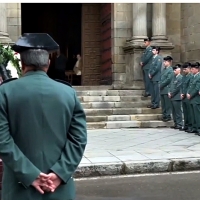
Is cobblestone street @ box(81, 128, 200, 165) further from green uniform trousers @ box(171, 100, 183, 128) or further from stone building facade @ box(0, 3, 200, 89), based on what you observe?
stone building facade @ box(0, 3, 200, 89)

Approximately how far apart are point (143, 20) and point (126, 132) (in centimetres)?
499

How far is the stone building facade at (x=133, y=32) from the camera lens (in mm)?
14984

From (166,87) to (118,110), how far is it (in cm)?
155

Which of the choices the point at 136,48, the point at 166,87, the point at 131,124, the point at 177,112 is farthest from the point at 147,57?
the point at 131,124

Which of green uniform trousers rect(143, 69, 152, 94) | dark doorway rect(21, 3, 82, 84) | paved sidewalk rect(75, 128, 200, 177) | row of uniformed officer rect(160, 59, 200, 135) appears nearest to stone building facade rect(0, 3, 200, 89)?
green uniform trousers rect(143, 69, 152, 94)

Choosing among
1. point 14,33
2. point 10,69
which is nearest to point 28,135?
point 10,69

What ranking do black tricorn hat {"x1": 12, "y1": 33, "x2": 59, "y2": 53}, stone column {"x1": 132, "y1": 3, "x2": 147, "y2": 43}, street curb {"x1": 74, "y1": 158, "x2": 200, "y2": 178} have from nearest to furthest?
black tricorn hat {"x1": 12, "y1": 33, "x2": 59, "y2": 53}, street curb {"x1": 74, "y1": 158, "x2": 200, "y2": 178}, stone column {"x1": 132, "y1": 3, "x2": 147, "y2": 43}

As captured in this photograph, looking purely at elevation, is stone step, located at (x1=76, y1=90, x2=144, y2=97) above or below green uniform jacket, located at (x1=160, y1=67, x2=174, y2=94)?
below

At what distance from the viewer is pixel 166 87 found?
1290 centimetres

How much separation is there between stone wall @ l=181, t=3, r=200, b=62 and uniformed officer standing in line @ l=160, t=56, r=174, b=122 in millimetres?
3337

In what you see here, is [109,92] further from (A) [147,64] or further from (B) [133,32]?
(B) [133,32]

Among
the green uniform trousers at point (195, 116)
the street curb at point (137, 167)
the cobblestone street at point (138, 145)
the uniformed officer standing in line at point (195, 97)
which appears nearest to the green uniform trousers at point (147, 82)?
the cobblestone street at point (138, 145)

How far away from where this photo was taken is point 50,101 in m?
2.67

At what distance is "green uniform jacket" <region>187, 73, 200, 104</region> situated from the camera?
11.6m
